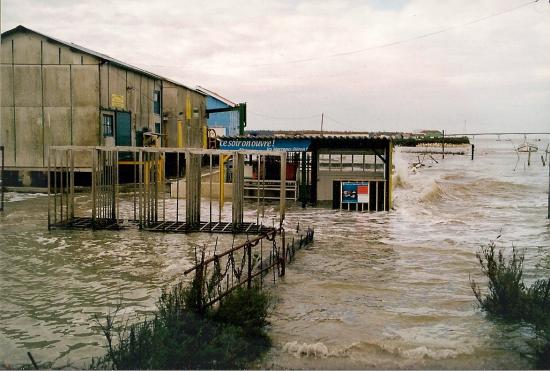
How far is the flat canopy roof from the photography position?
74.1 feet

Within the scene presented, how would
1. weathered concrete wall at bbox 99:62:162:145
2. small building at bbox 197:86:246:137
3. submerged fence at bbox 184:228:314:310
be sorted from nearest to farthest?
submerged fence at bbox 184:228:314:310 → weathered concrete wall at bbox 99:62:162:145 → small building at bbox 197:86:246:137

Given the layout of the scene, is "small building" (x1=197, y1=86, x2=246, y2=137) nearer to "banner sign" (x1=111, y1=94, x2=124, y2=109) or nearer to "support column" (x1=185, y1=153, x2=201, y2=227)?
"banner sign" (x1=111, y1=94, x2=124, y2=109)

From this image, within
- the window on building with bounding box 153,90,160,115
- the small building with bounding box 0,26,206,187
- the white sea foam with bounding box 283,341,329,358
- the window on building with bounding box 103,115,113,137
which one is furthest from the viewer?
the window on building with bounding box 153,90,160,115

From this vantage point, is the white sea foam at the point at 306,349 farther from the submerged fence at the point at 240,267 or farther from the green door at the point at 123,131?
the green door at the point at 123,131

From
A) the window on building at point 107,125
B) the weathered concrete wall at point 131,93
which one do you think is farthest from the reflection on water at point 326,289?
the weathered concrete wall at point 131,93

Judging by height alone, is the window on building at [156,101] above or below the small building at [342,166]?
above

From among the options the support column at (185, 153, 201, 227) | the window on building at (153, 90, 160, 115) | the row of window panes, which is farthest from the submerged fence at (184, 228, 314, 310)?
the window on building at (153, 90, 160, 115)

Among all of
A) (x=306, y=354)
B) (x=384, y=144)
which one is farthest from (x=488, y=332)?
(x=384, y=144)

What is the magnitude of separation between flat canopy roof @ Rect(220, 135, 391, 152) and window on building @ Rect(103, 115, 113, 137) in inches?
292

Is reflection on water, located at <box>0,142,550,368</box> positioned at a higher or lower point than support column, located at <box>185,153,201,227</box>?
lower

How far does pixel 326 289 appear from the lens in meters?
10.2

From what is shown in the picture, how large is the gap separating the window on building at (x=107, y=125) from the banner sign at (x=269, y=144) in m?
7.33

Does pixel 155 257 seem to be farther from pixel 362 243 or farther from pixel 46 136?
pixel 46 136

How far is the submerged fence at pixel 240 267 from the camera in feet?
24.2
